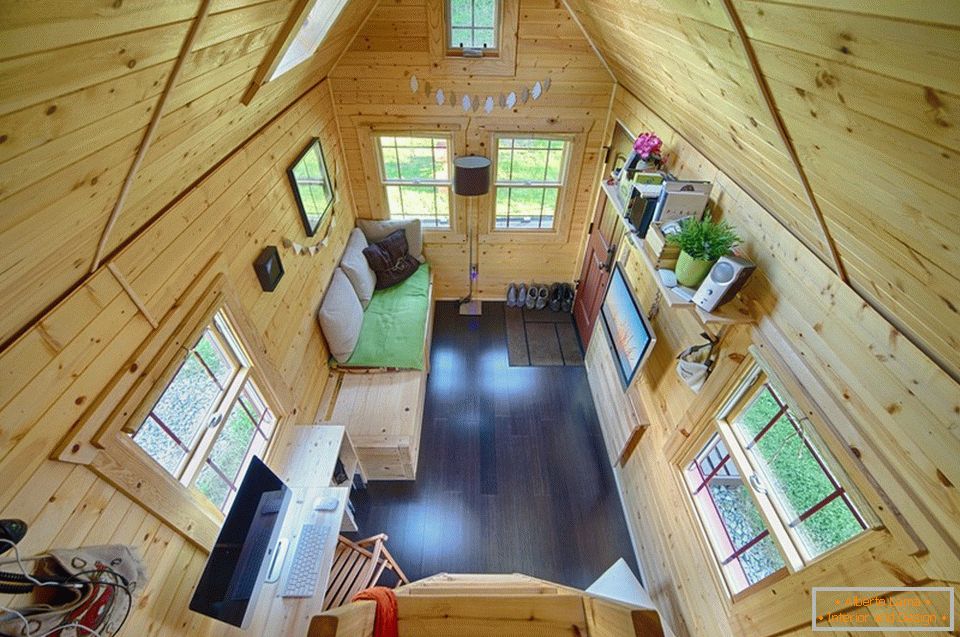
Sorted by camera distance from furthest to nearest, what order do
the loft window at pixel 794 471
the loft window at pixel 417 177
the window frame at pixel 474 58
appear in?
the loft window at pixel 417 177 → the window frame at pixel 474 58 → the loft window at pixel 794 471

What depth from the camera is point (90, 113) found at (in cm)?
91

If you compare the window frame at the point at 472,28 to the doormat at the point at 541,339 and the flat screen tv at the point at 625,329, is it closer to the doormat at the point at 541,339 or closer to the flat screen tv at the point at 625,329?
the flat screen tv at the point at 625,329

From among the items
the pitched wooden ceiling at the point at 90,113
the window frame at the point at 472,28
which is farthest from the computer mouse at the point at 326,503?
the window frame at the point at 472,28

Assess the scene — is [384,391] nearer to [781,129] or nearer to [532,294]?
[532,294]

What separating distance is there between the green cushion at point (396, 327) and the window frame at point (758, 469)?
2.15 m

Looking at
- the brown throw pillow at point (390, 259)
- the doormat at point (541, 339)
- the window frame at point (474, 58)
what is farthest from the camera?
the doormat at point (541, 339)

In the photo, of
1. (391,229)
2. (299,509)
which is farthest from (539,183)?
(299,509)

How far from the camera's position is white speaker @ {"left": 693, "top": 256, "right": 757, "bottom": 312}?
5.44ft

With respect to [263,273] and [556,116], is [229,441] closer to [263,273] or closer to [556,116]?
[263,273]

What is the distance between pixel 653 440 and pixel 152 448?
2.69m

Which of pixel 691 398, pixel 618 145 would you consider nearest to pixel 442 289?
pixel 618 145

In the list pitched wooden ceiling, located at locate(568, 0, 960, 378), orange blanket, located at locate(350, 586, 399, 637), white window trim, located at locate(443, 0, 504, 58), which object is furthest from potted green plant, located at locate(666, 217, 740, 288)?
white window trim, located at locate(443, 0, 504, 58)

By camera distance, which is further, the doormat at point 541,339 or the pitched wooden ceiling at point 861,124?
the doormat at point 541,339

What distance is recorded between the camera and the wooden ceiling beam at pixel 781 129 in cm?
110
